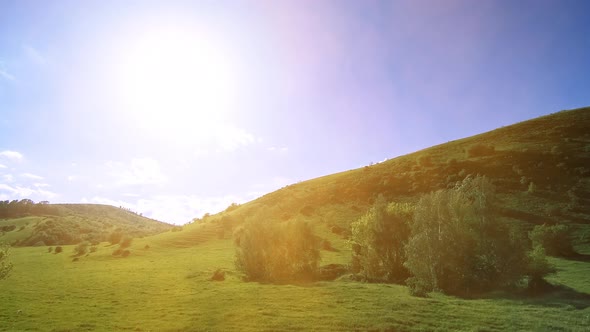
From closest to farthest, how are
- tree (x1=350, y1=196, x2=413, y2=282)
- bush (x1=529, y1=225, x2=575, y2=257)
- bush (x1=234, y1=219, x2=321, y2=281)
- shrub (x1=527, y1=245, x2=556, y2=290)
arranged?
shrub (x1=527, y1=245, x2=556, y2=290), tree (x1=350, y1=196, x2=413, y2=282), bush (x1=234, y1=219, x2=321, y2=281), bush (x1=529, y1=225, x2=575, y2=257)

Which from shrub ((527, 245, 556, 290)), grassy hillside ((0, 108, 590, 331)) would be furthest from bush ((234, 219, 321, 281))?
shrub ((527, 245, 556, 290))

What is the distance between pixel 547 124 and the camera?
395 ft

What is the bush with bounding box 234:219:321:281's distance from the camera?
187 ft

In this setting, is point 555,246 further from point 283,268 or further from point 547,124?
point 547,124

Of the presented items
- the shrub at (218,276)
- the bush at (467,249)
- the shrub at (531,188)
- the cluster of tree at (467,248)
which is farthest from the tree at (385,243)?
the shrub at (531,188)

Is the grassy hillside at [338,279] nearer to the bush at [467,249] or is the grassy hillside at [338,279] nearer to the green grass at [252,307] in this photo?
the green grass at [252,307]

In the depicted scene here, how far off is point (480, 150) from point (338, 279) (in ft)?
264

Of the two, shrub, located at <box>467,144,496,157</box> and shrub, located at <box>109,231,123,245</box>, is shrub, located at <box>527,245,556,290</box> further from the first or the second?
shrub, located at <box>109,231,123,245</box>

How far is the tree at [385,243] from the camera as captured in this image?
171 ft

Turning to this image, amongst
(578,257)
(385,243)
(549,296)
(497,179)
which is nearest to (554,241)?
(578,257)

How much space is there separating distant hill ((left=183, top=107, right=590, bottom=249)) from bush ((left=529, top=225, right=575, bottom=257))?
5824mm

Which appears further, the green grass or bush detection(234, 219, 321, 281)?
bush detection(234, 219, 321, 281)

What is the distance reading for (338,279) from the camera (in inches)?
2147

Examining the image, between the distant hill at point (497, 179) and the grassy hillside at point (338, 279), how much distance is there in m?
0.41
